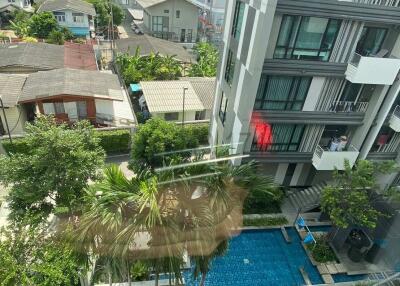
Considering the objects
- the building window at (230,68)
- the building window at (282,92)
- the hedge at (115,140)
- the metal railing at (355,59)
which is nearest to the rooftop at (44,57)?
the hedge at (115,140)

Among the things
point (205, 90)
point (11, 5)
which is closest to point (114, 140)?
point (205, 90)

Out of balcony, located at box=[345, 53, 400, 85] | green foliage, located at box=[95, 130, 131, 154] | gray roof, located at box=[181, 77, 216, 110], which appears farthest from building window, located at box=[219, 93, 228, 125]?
balcony, located at box=[345, 53, 400, 85]

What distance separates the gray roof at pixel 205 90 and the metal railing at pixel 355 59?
36.9 ft

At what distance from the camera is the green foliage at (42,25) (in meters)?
37.1

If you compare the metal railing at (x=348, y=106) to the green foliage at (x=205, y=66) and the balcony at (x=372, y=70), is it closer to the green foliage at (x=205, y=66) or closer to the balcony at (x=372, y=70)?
the balcony at (x=372, y=70)

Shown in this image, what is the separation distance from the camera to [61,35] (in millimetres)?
36438

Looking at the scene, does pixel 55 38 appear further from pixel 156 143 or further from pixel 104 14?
pixel 156 143

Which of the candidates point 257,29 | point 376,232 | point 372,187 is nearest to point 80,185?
point 257,29

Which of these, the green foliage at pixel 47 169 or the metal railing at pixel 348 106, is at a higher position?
the metal railing at pixel 348 106

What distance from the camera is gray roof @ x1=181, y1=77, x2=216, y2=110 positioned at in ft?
78.4

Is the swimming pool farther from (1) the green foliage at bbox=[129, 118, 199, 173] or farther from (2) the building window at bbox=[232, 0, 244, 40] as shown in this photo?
(2) the building window at bbox=[232, 0, 244, 40]

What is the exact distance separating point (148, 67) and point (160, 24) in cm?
2001

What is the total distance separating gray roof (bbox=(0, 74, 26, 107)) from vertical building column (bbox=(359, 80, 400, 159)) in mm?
20779

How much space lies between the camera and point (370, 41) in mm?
14000
